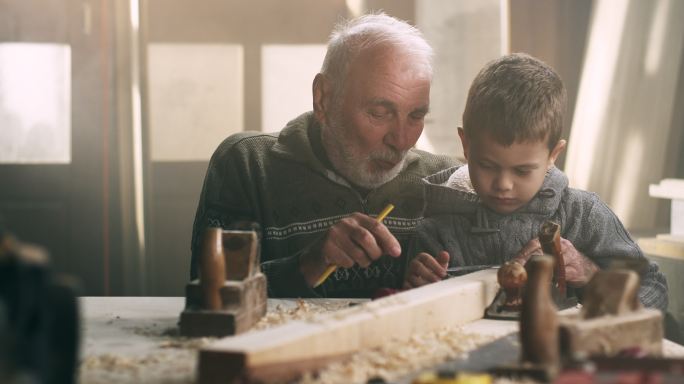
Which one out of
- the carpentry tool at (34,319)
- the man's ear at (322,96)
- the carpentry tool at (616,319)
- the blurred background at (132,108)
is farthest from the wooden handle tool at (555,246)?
the blurred background at (132,108)

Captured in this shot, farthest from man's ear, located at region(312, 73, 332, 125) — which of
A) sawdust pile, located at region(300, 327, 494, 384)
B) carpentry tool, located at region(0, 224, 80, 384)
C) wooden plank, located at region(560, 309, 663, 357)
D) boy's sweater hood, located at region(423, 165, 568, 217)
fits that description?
carpentry tool, located at region(0, 224, 80, 384)

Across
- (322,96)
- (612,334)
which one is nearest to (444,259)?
(322,96)

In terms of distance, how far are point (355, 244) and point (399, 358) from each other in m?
0.75

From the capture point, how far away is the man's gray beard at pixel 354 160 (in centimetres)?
265

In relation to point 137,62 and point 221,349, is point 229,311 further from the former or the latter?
point 137,62

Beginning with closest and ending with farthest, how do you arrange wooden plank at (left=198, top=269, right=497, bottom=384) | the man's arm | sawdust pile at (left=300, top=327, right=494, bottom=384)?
1. wooden plank at (left=198, top=269, right=497, bottom=384)
2. sawdust pile at (left=300, top=327, right=494, bottom=384)
3. the man's arm

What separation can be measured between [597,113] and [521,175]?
122 cm

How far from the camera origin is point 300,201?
2.70 metres

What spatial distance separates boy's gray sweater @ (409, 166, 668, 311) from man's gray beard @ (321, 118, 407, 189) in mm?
286

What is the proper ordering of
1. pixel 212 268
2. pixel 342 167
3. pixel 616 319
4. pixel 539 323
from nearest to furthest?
pixel 539 323, pixel 616 319, pixel 212 268, pixel 342 167

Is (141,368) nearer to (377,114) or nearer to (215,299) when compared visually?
(215,299)

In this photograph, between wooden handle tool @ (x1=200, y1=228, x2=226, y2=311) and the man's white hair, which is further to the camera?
the man's white hair

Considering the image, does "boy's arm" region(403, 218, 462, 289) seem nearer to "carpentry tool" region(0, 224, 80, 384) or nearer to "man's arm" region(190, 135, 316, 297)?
"man's arm" region(190, 135, 316, 297)

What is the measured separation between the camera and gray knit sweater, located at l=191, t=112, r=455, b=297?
2641 millimetres
